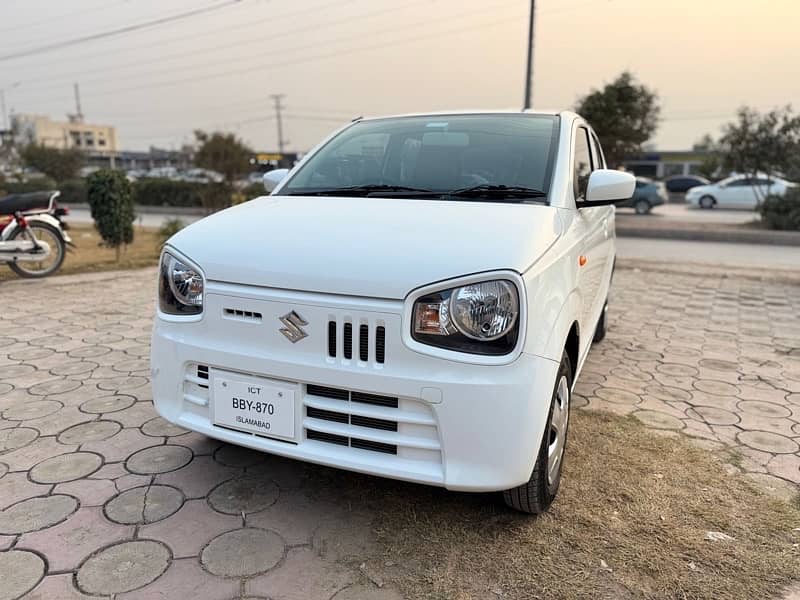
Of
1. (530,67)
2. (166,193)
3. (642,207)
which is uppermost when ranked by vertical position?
(530,67)

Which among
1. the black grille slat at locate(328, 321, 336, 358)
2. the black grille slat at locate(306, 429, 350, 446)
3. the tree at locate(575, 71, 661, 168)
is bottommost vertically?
the black grille slat at locate(306, 429, 350, 446)

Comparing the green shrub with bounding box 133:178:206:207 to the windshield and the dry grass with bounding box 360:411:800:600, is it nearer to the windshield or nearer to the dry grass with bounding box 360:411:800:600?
the windshield

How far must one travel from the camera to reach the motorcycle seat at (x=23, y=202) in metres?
6.64

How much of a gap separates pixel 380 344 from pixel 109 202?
7356 mm

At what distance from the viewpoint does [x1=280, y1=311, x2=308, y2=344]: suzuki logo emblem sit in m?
2.02

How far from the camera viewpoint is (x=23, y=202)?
674 centimetres

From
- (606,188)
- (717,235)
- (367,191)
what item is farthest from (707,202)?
(367,191)

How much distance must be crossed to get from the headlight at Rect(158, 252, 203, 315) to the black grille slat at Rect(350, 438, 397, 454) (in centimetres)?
78

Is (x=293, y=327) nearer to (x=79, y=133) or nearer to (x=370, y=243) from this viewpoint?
(x=370, y=243)

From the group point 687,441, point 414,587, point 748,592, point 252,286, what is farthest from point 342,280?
point 687,441

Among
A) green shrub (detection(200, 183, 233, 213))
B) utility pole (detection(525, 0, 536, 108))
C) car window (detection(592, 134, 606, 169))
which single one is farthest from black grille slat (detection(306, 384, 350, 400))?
green shrub (detection(200, 183, 233, 213))

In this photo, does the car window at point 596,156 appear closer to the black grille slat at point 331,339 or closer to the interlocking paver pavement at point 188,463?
the interlocking paver pavement at point 188,463

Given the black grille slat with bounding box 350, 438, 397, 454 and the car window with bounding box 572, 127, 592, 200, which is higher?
the car window with bounding box 572, 127, 592, 200

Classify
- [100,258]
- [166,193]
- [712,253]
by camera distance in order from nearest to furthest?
1. [100,258]
2. [712,253]
3. [166,193]
